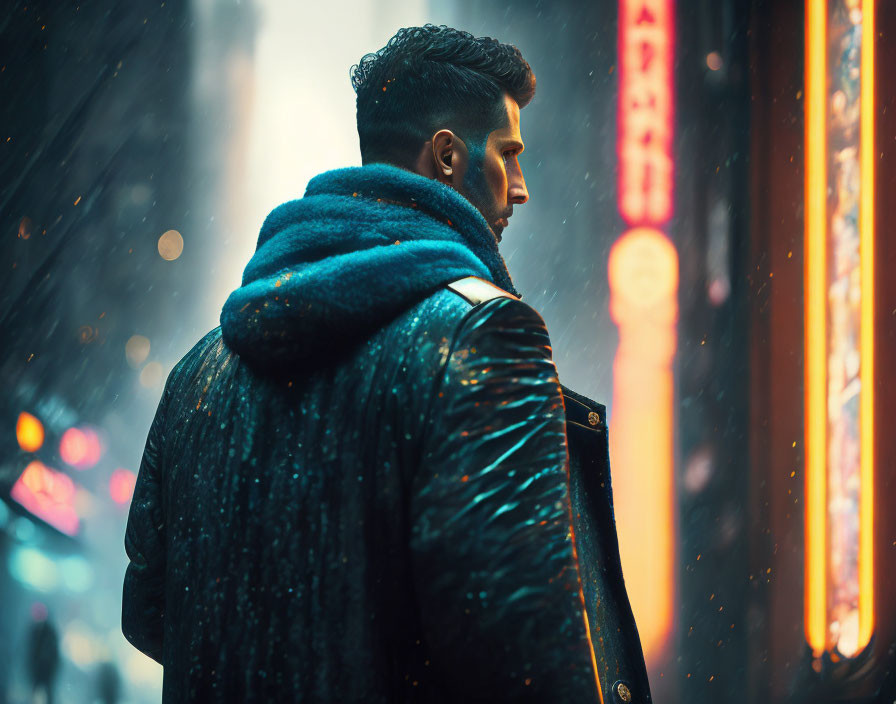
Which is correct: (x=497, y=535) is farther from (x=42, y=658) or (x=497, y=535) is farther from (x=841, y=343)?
(x=841, y=343)

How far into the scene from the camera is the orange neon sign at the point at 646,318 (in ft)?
10.8

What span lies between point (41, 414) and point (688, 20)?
9.61 feet

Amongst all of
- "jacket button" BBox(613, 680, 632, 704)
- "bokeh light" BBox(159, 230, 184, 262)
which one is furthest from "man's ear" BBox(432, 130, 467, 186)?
"bokeh light" BBox(159, 230, 184, 262)

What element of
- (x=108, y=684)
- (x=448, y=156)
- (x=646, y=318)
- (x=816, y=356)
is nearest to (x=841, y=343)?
(x=816, y=356)

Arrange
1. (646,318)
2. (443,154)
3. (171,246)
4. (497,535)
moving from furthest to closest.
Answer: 1. (646,318)
2. (171,246)
3. (443,154)
4. (497,535)

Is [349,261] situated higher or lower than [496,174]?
lower

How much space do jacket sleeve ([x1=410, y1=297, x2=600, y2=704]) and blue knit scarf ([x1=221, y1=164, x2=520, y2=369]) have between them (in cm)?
10

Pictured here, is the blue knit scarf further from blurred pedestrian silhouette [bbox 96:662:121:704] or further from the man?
blurred pedestrian silhouette [bbox 96:662:121:704]

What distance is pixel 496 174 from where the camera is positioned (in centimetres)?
106

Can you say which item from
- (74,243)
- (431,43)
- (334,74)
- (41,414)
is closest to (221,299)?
(74,243)

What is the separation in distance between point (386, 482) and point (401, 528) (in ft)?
0.14

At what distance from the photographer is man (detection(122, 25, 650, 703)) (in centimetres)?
69

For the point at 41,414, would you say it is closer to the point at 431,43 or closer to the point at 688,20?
the point at 431,43

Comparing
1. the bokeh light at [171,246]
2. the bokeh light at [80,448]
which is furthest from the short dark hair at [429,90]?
the bokeh light at [80,448]
